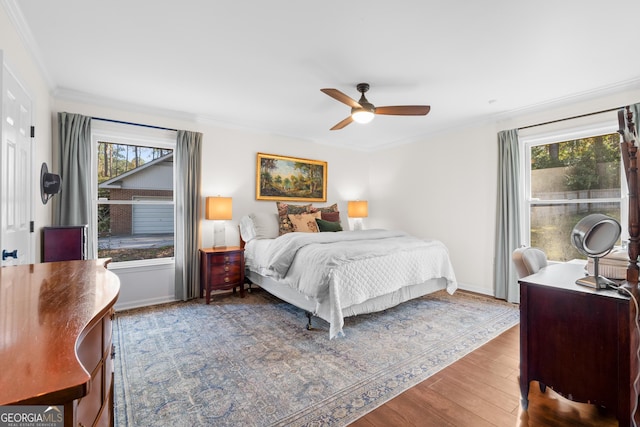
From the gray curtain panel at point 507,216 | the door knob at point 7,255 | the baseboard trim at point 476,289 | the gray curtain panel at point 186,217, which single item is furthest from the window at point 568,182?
the door knob at point 7,255

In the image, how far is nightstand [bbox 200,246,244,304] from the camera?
12.0ft

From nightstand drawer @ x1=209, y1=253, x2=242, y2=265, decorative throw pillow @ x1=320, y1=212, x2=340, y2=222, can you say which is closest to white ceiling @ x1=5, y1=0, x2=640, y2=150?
decorative throw pillow @ x1=320, y1=212, x2=340, y2=222

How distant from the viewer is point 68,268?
4.62 feet

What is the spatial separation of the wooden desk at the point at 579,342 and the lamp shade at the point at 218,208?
3.32 meters

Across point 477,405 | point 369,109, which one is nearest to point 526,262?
point 477,405

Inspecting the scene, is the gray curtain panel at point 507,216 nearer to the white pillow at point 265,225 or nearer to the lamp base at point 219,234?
the white pillow at point 265,225

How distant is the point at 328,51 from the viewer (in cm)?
243

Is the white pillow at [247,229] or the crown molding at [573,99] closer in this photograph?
the crown molding at [573,99]

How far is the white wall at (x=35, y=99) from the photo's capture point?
1.92 m

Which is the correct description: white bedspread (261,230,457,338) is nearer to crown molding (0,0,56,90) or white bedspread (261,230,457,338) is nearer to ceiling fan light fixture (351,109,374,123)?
ceiling fan light fixture (351,109,374,123)

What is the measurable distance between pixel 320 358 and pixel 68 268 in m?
1.77

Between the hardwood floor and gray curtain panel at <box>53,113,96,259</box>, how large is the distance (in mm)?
3438

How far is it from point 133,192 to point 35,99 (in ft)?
4.65

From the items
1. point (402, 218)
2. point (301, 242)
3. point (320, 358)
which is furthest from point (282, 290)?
point (402, 218)
